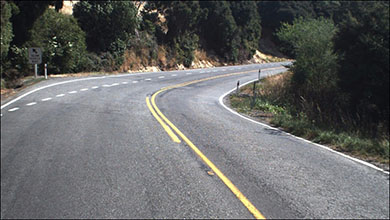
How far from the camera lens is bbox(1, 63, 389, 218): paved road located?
557cm

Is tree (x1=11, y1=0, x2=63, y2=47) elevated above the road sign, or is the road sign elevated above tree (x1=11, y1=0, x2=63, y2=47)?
tree (x1=11, y1=0, x2=63, y2=47)

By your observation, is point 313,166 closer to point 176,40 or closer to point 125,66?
point 125,66

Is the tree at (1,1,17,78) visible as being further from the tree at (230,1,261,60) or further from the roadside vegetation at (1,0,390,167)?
the tree at (230,1,261,60)

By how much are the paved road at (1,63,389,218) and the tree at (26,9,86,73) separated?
1528cm

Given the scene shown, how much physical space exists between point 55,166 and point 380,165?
6.91 m

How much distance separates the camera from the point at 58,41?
27.8 metres

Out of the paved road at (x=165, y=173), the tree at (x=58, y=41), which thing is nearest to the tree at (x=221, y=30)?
the tree at (x=58, y=41)

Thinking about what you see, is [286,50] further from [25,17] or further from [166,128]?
[166,128]

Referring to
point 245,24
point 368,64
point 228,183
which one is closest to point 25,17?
point 368,64

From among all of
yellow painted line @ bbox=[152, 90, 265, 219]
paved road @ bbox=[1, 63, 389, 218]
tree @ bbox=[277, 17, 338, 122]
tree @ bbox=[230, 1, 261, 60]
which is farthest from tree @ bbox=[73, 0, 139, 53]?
yellow painted line @ bbox=[152, 90, 265, 219]

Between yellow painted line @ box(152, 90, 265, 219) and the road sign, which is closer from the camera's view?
yellow painted line @ box(152, 90, 265, 219)

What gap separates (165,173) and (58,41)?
2385 centimetres

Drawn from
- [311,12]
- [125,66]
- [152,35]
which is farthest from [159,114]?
[311,12]

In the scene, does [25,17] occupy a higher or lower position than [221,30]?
lower
